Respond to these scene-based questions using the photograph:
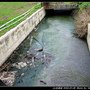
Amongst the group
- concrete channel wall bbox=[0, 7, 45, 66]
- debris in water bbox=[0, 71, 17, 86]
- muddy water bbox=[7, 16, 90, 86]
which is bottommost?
muddy water bbox=[7, 16, 90, 86]

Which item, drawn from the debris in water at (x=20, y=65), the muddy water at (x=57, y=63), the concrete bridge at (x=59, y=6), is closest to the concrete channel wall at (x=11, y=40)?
the muddy water at (x=57, y=63)

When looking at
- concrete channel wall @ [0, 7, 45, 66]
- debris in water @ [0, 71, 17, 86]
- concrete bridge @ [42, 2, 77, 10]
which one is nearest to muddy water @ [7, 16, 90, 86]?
debris in water @ [0, 71, 17, 86]

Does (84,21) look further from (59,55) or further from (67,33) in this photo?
(59,55)

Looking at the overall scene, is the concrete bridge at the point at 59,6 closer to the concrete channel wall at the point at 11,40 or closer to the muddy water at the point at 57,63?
the muddy water at the point at 57,63

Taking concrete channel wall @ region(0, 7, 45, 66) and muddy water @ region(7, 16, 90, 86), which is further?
concrete channel wall @ region(0, 7, 45, 66)

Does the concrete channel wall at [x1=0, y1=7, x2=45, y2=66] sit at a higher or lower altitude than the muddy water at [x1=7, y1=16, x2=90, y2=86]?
higher

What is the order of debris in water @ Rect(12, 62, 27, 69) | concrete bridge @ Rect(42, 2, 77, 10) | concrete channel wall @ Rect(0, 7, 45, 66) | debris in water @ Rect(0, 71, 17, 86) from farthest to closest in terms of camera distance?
concrete bridge @ Rect(42, 2, 77, 10)
debris in water @ Rect(12, 62, 27, 69)
concrete channel wall @ Rect(0, 7, 45, 66)
debris in water @ Rect(0, 71, 17, 86)

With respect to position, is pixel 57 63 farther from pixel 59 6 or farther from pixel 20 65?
pixel 59 6

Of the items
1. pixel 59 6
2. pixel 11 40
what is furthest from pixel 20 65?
pixel 59 6

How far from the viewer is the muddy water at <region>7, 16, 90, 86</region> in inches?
400

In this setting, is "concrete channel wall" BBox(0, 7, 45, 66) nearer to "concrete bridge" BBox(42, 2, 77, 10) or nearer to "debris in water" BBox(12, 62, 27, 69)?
"debris in water" BBox(12, 62, 27, 69)

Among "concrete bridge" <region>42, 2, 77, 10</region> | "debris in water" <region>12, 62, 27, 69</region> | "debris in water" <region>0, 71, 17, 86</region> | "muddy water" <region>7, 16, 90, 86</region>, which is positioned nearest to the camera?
"debris in water" <region>0, 71, 17, 86</region>

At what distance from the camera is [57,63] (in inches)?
493

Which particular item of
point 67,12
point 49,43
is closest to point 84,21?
point 49,43
